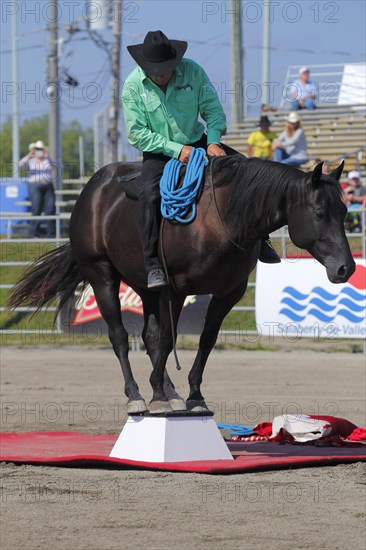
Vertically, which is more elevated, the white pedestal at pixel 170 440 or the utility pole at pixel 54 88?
the utility pole at pixel 54 88

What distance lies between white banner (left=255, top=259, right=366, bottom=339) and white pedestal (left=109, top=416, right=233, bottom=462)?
6628 mm

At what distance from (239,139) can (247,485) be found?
67.3 feet

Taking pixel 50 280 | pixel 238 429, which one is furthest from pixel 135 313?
pixel 238 429

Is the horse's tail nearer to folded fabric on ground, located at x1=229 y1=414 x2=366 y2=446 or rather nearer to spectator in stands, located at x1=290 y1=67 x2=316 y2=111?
folded fabric on ground, located at x1=229 y1=414 x2=366 y2=446

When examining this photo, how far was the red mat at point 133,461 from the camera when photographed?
7039 mm

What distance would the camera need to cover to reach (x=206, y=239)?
7.18 meters

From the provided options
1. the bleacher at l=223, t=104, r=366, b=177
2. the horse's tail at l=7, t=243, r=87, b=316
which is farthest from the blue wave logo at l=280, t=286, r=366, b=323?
the bleacher at l=223, t=104, r=366, b=177

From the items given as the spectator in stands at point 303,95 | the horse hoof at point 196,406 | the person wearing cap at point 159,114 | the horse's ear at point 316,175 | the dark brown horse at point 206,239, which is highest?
the spectator in stands at point 303,95

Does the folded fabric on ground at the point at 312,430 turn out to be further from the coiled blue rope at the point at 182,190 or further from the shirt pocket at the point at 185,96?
the shirt pocket at the point at 185,96

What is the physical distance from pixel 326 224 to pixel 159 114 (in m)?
1.46

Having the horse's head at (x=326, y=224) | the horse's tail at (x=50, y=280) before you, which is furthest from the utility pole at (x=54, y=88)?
the horse's head at (x=326, y=224)

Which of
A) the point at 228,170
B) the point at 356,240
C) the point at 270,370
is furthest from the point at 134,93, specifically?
the point at 356,240

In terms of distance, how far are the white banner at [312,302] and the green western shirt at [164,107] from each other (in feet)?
21.2

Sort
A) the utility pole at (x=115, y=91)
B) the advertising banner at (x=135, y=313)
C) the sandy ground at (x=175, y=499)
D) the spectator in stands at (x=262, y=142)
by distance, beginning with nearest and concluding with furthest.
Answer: the sandy ground at (x=175, y=499)
the advertising banner at (x=135, y=313)
the spectator in stands at (x=262, y=142)
the utility pole at (x=115, y=91)
